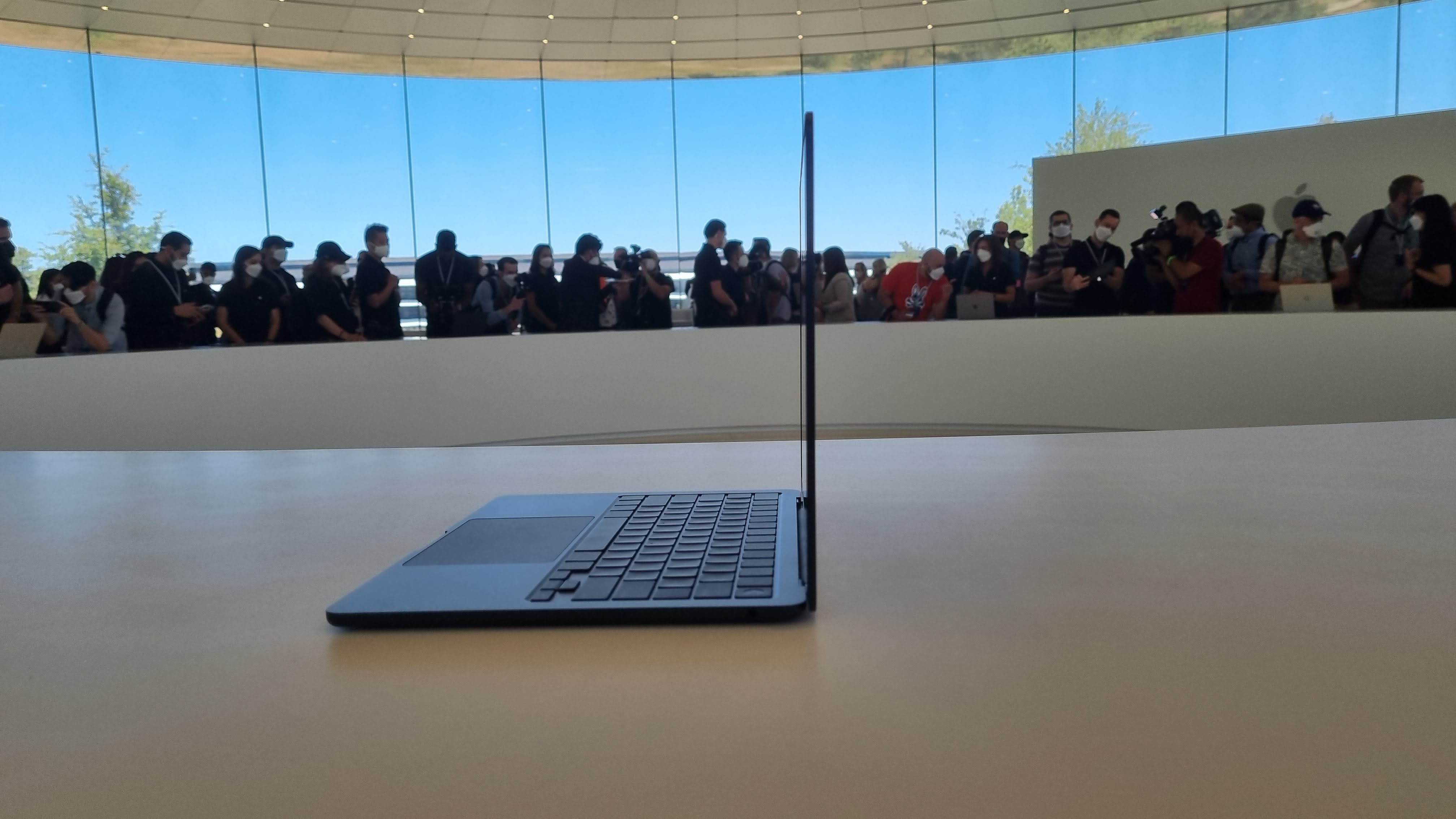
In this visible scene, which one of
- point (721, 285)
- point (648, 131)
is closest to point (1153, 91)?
point (648, 131)

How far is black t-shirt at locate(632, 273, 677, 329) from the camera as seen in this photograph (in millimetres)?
6430

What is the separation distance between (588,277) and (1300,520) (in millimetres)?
5746

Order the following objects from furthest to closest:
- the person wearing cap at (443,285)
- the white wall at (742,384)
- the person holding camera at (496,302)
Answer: the person holding camera at (496,302)
the person wearing cap at (443,285)
the white wall at (742,384)

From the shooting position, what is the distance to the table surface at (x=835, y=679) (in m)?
0.39

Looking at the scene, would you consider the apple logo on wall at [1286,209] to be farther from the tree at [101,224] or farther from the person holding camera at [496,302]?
the tree at [101,224]

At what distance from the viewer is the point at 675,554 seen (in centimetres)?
71

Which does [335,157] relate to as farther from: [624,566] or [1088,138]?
[624,566]

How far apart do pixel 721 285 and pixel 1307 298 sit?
3517mm

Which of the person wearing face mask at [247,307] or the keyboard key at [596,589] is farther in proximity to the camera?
the person wearing face mask at [247,307]

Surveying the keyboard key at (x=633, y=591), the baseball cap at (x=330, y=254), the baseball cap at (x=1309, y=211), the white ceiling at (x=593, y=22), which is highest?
the white ceiling at (x=593, y=22)

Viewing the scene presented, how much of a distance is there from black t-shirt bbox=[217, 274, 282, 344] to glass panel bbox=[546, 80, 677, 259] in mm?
5548

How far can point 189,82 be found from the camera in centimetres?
952

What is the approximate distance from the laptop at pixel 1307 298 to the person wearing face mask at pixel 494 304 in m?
4.66

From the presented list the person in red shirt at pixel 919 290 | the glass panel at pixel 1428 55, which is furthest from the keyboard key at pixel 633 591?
the glass panel at pixel 1428 55
